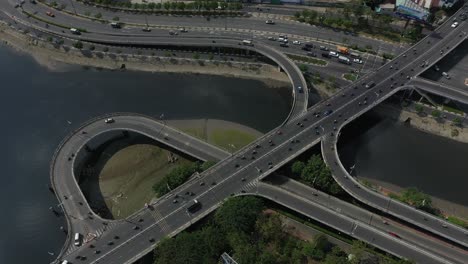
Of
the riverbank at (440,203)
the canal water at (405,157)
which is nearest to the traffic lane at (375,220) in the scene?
the riverbank at (440,203)

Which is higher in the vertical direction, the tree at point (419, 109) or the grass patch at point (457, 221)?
the tree at point (419, 109)

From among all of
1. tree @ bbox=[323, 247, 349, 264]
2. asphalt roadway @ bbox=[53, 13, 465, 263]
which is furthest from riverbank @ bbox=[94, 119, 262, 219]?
tree @ bbox=[323, 247, 349, 264]

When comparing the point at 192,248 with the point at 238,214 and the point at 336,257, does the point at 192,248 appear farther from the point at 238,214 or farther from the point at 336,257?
the point at 336,257

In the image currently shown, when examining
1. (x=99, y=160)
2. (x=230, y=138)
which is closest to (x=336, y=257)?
(x=230, y=138)

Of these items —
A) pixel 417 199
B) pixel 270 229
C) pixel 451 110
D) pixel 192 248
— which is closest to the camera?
pixel 192 248

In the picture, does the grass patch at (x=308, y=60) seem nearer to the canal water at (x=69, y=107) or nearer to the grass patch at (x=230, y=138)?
the canal water at (x=69, y=107)

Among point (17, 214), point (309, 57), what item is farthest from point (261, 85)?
point (17, 214)
